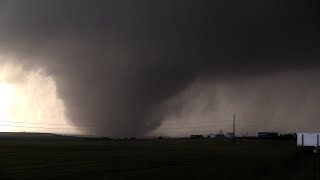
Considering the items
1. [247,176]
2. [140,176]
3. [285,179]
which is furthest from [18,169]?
[285,179]

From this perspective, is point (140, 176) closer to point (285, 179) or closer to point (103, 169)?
point (103, 169)

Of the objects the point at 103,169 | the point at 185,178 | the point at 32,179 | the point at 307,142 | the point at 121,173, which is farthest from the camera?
the point at 307,142

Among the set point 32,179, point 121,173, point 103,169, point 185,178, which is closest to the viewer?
point 32,179

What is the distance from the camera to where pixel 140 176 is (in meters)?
46.7

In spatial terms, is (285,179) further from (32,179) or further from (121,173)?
(32,179)

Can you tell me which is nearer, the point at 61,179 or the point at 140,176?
the point at 61,179

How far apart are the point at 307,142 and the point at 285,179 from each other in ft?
189

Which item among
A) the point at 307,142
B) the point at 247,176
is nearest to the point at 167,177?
the point at 247,176

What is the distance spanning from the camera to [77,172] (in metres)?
49.8

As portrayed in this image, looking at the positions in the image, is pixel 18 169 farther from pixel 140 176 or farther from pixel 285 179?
pixel 285 179

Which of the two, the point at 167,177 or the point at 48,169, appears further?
the point at 48,169

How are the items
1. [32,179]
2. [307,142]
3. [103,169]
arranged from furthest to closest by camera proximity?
1. [307,142]
2. [103,169]
3. [32,179]

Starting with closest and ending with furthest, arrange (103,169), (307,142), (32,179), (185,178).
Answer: (32,179)
(185,178)
(103,169)
(307,142)

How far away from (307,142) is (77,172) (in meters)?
63.6
